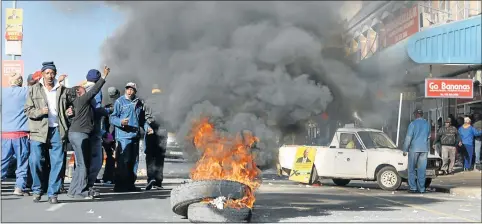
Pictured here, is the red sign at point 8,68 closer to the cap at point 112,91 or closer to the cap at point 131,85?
A: the cap at point 112,91

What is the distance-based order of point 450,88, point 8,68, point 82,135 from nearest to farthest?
1. point 82,135
2. point 8,68
3. point 450,88

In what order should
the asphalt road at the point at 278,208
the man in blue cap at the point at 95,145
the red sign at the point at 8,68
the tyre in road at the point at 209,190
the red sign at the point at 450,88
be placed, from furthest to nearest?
1. the red sign at the point at 450,88
2. the red sign at the point at 8,68
3. the man in blue cap at the point at 95,145
4. the asphalt road at the point at 278,208
5. the tyre in road at the point at 209,190

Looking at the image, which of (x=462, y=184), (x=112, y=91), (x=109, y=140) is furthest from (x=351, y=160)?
(x=112, y=91)

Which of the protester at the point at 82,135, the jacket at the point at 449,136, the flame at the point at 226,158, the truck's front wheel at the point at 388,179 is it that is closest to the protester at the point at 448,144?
the jacket at the point at 449,136

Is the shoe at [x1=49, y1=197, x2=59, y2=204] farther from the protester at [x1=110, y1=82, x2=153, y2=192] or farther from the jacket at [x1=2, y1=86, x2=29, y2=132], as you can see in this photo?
the protester at [x1=110, y1=82, x2=153, y2=192]

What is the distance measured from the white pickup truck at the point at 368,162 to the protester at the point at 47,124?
650 cm

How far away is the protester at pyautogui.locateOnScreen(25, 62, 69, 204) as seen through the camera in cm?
Result: 941

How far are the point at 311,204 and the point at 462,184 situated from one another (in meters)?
7.31

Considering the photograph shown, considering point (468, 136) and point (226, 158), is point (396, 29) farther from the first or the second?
point (468, 136)

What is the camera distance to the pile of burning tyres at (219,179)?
7.66 metres

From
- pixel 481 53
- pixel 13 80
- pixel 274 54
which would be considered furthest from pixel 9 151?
pixel 481 53

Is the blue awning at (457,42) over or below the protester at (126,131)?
over

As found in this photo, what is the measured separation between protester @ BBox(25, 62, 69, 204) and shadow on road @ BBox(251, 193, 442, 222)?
114 inches

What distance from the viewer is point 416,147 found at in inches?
571
